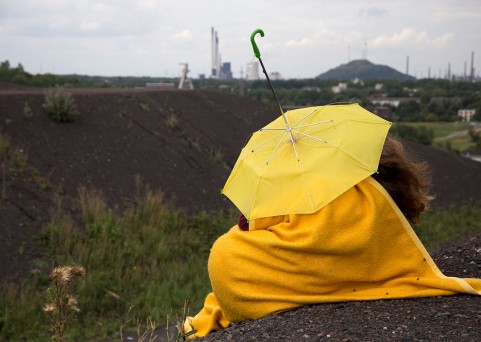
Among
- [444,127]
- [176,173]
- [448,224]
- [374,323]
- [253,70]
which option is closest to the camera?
[374,323]

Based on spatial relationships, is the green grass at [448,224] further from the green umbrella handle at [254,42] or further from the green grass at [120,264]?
the green umbrella handle at [254,42]

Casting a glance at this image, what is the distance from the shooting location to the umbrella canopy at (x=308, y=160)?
13.0 ft

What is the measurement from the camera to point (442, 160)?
22750mm

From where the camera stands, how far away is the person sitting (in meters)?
3.97

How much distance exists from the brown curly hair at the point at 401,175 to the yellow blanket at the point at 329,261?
0.15 m

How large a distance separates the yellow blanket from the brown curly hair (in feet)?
0.49

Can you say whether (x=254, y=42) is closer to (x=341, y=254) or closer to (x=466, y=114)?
(x=341, y=254)

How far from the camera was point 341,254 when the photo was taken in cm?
398

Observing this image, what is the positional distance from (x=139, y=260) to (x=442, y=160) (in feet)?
46.7

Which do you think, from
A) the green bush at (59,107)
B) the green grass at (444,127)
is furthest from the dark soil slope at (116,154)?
the green grass at (444,127)

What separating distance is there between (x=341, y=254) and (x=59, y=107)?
11.0 meters

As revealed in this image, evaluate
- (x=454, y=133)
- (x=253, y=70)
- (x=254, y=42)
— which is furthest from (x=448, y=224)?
(x=454, y=133)

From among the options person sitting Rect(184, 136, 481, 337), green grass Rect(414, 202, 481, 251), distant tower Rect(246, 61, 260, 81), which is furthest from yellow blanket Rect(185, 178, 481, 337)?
green grass Rect(414, 202, 481, 251)

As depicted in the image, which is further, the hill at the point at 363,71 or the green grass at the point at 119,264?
the hill at the point at 363,71
